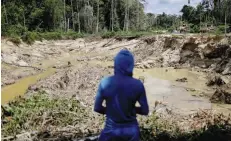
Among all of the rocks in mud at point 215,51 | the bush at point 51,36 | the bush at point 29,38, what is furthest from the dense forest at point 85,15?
the rocks in mud at point 215,51

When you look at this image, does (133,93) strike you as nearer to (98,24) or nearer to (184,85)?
(184,85)

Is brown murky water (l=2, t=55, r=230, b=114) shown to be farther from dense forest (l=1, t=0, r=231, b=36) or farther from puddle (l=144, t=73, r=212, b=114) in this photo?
dense forest (l=1, t=0, r=231, b=36)

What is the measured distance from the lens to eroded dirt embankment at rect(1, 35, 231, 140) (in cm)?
1473

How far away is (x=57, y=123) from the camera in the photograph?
8414 millimetres

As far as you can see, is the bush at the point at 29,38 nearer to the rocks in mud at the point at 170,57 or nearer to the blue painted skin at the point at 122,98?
the rocks in mud at the point at 170,57

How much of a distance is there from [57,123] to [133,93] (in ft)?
18.8

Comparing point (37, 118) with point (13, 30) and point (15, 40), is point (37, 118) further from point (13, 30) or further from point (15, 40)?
point (13, 30)

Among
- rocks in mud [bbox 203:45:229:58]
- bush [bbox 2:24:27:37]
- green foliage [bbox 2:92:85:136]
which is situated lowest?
green foliage [bbox 2:92:85:136]

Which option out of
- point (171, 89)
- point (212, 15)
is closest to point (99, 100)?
point (171, 89)

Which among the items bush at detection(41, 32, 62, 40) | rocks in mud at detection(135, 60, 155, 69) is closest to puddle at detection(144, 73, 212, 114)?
rocks in mud at detection(135, 60, 155, 69)

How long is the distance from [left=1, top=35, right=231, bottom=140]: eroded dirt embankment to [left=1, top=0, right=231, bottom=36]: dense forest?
26.5 ft

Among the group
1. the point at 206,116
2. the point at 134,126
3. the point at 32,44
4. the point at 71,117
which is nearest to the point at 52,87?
the point at 71,117

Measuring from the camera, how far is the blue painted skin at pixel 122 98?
116 inches

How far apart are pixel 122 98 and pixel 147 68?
23.3 m
